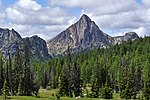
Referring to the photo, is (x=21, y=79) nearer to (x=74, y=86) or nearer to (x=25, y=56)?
(x=25, y=56)

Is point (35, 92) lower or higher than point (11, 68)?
lower

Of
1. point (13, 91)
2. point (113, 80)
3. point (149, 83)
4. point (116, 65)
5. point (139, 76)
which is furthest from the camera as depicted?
point (116, 65)

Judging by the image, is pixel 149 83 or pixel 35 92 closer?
pixel 149 83

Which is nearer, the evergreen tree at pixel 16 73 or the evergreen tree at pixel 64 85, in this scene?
the evergreen tree at pixel 64 85

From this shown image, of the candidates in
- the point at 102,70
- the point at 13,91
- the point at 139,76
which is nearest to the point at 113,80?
the point at 139,76

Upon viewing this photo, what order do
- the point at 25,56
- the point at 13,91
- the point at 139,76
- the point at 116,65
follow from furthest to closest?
1. the point at 116,65
2. the point at 139,76
3. the point at 25,56
4. the point at 13,91

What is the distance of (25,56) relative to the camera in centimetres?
14312

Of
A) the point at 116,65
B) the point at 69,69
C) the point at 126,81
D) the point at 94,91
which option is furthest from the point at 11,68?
the point at 116,65

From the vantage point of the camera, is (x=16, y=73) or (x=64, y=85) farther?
(x=16, y=73)

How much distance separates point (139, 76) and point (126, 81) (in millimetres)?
Result: 35325

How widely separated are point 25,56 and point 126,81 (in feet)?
140

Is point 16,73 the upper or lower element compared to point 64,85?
upper

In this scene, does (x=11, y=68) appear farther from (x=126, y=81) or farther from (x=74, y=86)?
(x=126, y=81)

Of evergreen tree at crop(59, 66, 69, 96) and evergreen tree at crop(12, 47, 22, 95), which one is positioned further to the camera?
evergreen tree at crop(12, 47, 22, 95)
